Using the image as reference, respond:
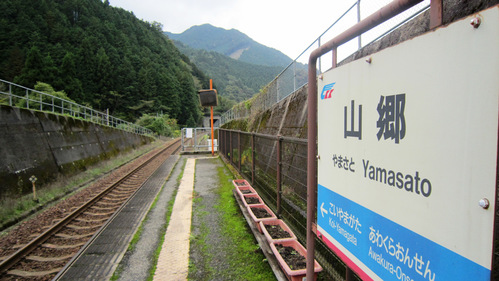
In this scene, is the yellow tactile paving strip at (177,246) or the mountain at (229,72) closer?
the yellow tactile paving strip at (177,246)

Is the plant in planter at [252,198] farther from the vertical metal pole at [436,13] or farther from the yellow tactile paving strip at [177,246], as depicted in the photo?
the vertical metal pole at [436,13]

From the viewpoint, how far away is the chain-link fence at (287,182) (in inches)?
128

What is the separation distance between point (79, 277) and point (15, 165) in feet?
20.5

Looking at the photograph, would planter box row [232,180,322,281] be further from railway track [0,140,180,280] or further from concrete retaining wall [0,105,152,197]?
concrete retaining wall [0,105,152,197]

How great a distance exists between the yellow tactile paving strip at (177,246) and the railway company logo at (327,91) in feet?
9.15

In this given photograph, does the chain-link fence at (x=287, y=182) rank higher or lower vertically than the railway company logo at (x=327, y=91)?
lower

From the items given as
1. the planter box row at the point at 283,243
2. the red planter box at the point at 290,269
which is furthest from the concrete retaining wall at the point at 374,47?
the red planter box at the point at 290,269

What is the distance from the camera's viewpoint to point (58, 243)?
15.7ft

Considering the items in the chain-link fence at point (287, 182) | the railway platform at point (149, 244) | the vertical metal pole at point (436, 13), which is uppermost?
the vertical metal pole at point (436, 13)

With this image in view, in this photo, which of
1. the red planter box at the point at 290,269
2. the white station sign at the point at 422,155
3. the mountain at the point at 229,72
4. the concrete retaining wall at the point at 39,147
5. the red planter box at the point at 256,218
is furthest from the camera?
the mountain at the point at 229,72

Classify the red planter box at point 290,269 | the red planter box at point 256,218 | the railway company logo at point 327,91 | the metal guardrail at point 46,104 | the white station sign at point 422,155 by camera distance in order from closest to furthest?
1. the white station sign at point 422,155
2. the railway company logo at point 327,91
3. the red planter box at point 290,269
4. the red planter box at point 256,218
5. the metal guardrail at point 46,104

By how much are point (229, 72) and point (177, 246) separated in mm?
161063

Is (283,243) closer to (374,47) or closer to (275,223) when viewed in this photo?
(275,223)

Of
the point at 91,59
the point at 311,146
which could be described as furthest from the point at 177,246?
the point at 91,59
